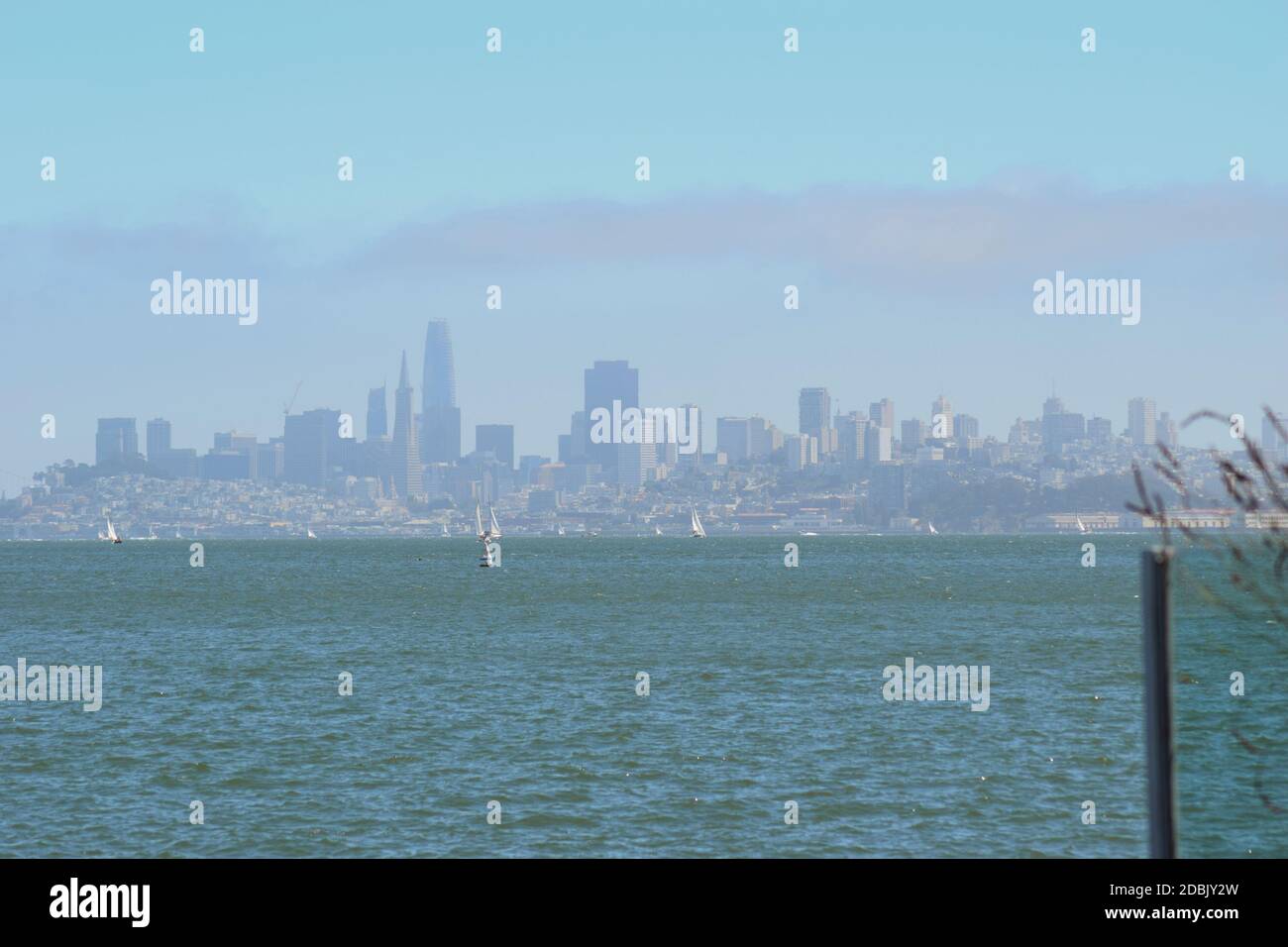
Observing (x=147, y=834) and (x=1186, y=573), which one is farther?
(x=147, y=834)

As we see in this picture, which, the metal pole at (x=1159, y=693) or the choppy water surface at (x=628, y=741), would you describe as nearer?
the metal pole at (x=1159, y=693)

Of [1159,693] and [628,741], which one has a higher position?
[1159,693]

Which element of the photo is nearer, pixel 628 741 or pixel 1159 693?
pixel 1159 693
